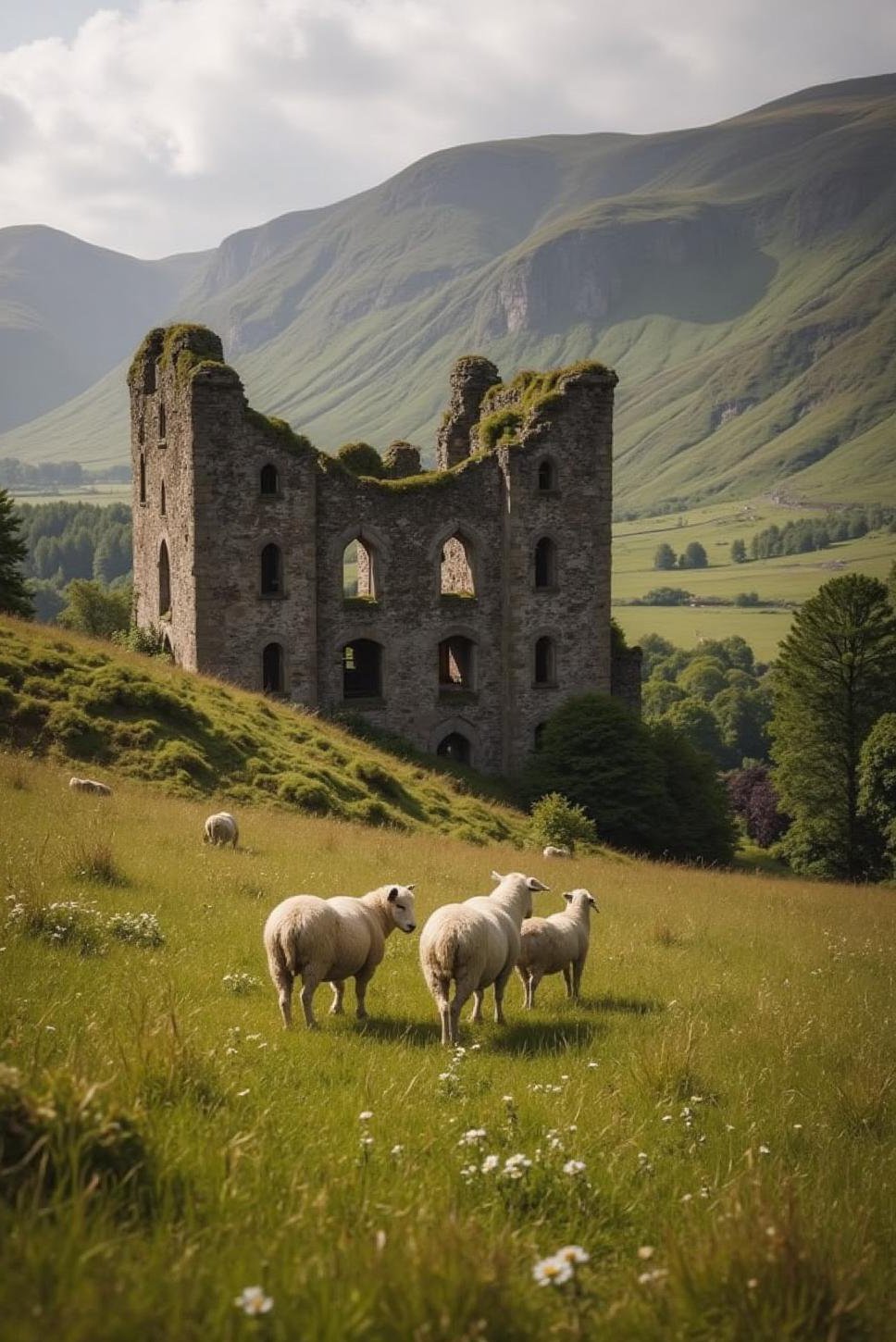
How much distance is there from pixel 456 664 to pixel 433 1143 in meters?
43.6

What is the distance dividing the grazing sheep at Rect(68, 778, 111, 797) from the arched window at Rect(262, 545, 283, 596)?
75.4ft

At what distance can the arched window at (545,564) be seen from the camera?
48125 millimetres

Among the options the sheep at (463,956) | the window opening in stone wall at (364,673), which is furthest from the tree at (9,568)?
the sheep at (463,956)

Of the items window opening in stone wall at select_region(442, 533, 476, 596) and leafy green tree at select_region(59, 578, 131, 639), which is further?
leafy green tree at select_region(59, 578, 131, 639)

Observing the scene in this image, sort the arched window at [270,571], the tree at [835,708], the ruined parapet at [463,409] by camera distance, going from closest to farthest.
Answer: the arched window at [270,571], the tree at [835,708], the ruined parapet at [463,409]

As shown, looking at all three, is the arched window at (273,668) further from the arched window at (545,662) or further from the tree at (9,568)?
the arched window at (545,662)

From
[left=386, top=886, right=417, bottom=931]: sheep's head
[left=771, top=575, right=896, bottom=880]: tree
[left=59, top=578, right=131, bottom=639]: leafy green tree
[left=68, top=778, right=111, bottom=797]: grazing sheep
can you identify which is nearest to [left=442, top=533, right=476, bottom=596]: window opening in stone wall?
[left=771, top=575, right=896, bottom=880]: tree

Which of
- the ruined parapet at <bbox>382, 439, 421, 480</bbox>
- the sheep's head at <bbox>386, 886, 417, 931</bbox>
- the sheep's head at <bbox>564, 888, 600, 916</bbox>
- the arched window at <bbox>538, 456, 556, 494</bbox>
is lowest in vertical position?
the sheep's head at <bbox>564, 888, 600, 916</bbox>

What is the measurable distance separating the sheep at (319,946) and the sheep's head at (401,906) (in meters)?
0.30

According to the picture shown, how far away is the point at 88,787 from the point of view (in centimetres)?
2095

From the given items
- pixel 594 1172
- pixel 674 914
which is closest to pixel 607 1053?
pixel 594 1172

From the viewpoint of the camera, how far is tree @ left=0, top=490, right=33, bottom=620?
139 ft

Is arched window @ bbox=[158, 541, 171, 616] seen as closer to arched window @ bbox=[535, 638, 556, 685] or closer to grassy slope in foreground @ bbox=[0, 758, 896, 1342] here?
arched window @ bbox=[535, 638, 556, 685]

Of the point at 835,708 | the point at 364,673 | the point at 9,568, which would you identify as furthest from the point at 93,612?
the point at 835,708
